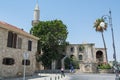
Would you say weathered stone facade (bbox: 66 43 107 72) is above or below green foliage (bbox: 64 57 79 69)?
above

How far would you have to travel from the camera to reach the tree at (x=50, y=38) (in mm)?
45375

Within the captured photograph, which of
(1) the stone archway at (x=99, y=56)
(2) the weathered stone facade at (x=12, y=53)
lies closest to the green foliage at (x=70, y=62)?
(1) the stone archway at (x=99, y=56)

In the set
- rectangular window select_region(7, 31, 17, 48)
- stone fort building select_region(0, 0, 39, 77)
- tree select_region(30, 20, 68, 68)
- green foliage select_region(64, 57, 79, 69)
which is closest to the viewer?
stone fort building select_region(0, 0, 39, 77)

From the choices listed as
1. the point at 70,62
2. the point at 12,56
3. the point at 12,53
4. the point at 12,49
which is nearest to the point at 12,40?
the point at 12,49

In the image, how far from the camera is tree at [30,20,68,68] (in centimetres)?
4538

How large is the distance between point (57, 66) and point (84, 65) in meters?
13.8

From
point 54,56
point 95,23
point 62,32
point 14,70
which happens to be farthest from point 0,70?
point 95,23

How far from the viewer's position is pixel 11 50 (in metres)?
25.8

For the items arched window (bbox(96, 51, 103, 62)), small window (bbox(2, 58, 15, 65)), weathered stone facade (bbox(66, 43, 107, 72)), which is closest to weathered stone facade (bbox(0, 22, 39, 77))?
small window (bbox(2, 58, 15, 65))

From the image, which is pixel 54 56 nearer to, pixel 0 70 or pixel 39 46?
pixel 39 46

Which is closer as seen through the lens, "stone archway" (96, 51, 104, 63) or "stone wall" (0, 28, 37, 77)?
"stone wall" (0, 28, 37, 77)

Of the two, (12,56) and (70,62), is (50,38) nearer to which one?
(70,62)

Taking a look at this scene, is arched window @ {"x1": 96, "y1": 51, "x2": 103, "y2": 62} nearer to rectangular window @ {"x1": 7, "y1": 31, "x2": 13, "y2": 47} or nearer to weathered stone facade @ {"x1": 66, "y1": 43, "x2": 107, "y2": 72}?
weathered stone facade @ {"x1": 66, "y1": 43, "x2": 107, "y2": 72}

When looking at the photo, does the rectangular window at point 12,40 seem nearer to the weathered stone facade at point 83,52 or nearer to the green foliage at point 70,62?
the green foliage at point 70,62
